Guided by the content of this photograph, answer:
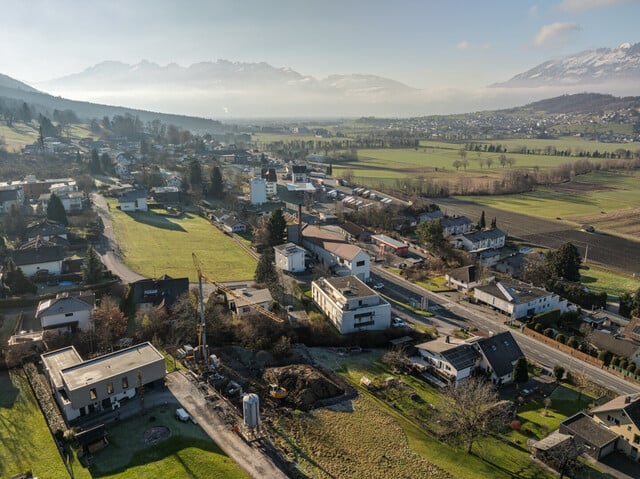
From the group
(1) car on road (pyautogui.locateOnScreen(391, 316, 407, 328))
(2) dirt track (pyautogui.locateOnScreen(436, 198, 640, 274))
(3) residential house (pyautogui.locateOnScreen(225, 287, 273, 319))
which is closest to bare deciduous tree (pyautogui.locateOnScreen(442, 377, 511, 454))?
(1) car on road (pyautogui.locateOnScreen(391, 316, 407, 328))

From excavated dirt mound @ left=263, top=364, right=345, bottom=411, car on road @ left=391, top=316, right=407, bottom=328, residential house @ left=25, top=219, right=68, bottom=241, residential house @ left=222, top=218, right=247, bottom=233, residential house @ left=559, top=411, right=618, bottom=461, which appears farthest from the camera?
residential house @ left=222, top=218, right=247, bottom=233

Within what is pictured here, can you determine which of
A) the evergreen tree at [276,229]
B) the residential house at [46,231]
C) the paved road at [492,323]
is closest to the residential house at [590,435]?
the paved road at [492,323]

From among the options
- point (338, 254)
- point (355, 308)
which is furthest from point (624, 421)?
point (338, 254)

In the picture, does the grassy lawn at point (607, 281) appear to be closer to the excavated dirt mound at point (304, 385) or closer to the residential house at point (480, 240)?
the residential house at point (480, 240)

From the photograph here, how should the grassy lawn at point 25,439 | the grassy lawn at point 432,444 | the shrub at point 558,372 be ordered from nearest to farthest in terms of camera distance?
the grassy lawn at point 25,439
the grassy lawn at point 432,444
the shrub at point 558,372

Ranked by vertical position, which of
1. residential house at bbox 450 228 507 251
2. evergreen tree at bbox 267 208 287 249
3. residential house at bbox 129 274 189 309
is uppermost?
evergreen tree at bbox 267 208 287 249

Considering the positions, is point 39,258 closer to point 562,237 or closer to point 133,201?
point 133,201

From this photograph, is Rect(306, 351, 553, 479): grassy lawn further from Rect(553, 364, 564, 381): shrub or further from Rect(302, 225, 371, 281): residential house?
Rect(302, 225, 371, 281): residential house
